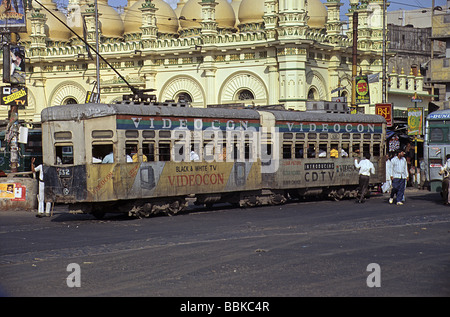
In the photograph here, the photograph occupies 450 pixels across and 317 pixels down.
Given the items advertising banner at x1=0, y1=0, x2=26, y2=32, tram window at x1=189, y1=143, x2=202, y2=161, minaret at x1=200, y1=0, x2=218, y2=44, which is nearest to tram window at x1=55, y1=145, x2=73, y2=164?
tram window at x1=189, y1=143, x2=202, y2=161

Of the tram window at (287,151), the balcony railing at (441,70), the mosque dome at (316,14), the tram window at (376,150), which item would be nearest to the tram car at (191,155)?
the tram window at (287,151)

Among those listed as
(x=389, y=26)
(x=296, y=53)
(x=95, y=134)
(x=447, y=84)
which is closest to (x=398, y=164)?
(x=95, y=134)

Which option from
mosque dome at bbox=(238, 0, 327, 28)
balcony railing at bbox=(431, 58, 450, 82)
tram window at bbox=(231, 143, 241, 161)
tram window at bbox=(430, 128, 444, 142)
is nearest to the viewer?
tram window at bbox=(231, 143, 241, 161)

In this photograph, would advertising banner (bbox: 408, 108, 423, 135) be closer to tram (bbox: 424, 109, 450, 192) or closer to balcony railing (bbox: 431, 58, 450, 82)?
tram (bbox: 424, 109, 450, 192)

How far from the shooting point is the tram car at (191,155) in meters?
19.9

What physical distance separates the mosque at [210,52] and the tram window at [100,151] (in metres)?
22.3

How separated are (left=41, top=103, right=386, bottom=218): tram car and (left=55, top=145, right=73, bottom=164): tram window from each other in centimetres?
3

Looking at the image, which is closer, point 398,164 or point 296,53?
point 398,164

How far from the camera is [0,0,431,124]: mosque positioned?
4478cm

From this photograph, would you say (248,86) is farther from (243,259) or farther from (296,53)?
(243,259)

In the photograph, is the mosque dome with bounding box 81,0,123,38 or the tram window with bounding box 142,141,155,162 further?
the mosque dome with bounding box 81,0,123,38

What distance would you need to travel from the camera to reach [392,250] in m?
13.8

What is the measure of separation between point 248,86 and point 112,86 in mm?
9222

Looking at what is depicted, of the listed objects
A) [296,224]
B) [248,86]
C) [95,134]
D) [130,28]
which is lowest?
[296,224]
